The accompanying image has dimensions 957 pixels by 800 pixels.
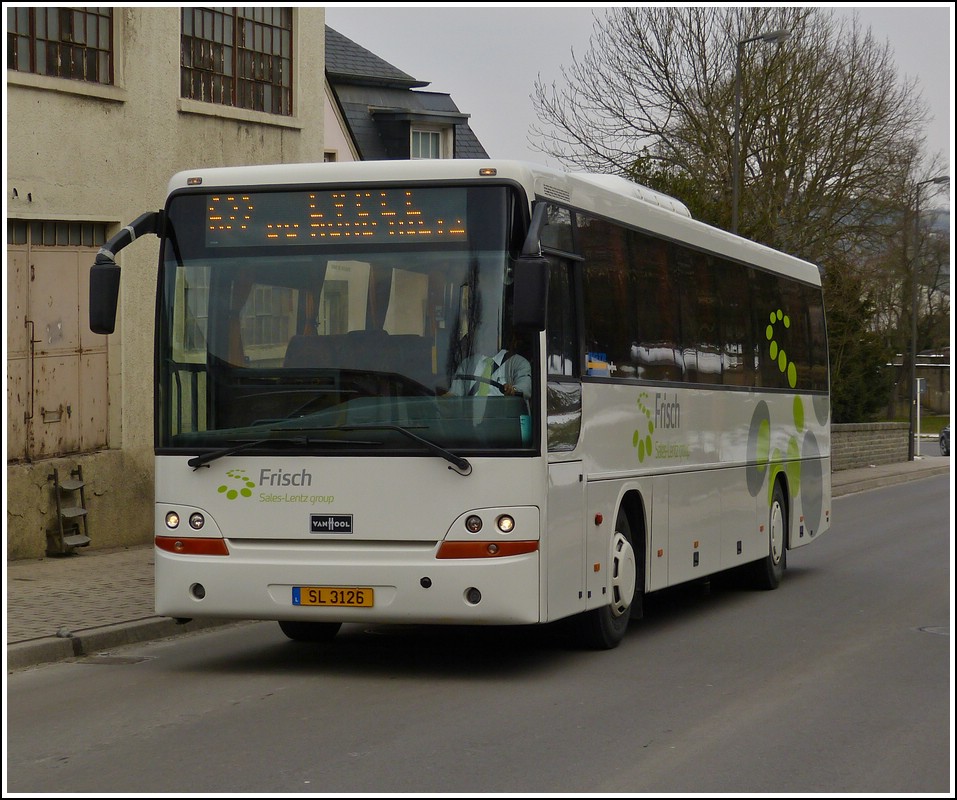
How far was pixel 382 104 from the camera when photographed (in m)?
38.3

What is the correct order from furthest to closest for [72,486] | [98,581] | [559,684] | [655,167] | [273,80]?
1. [655,167]
2. [273,80]
3. [72,486]
4. [98,581]
5. [559,684]

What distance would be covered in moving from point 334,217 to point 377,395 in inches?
47.8

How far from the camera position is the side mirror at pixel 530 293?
9031 mm

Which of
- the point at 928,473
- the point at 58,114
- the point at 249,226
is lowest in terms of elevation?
the point at 928,473

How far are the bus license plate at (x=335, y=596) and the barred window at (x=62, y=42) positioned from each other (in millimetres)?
9265

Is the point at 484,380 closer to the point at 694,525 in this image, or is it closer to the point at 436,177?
the point at 436,177

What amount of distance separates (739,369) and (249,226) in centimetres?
611

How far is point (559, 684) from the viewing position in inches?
374

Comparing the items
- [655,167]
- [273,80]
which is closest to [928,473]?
[655,167]

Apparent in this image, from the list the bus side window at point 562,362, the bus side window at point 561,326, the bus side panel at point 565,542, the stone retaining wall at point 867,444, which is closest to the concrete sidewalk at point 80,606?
the bus side panel at point 565,542

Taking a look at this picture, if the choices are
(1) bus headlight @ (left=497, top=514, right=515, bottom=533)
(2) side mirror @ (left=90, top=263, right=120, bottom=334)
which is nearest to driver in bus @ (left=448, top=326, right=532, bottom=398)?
(1) bus headlight @ (left=497, top=514, right=515, bottom=533)

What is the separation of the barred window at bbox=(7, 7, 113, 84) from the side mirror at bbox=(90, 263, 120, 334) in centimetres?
779

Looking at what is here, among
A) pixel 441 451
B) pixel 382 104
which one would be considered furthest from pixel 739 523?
pixel 382 104

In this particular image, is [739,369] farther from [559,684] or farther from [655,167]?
[655,167]
